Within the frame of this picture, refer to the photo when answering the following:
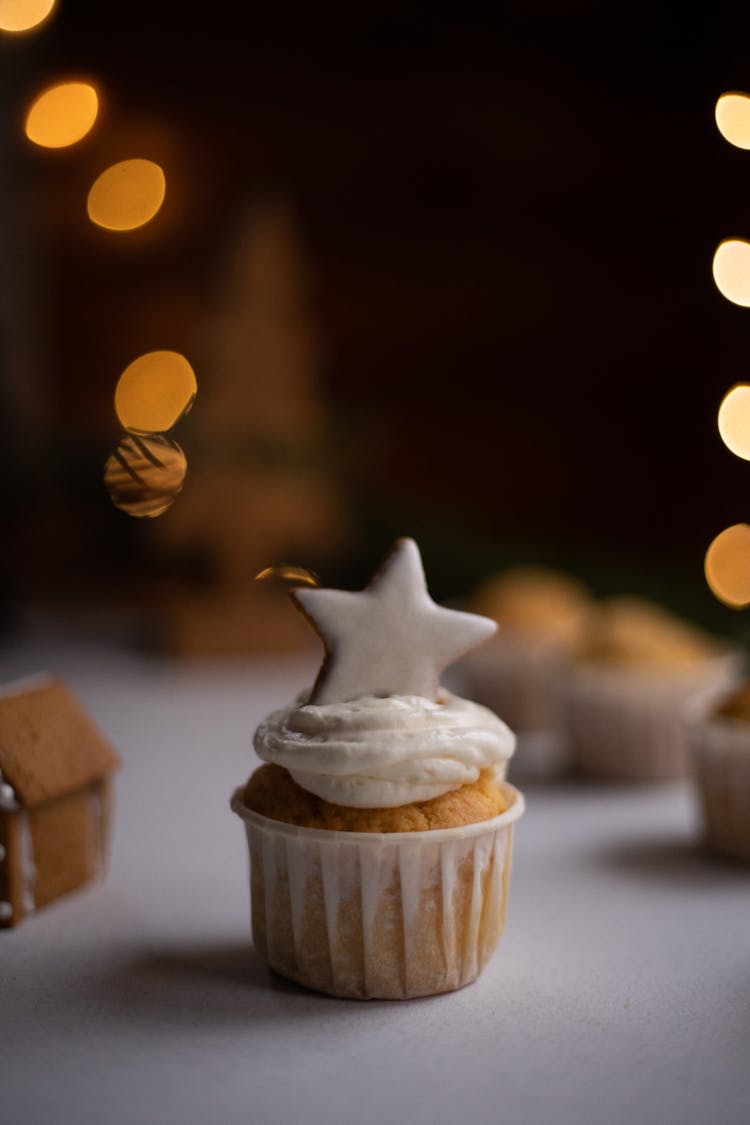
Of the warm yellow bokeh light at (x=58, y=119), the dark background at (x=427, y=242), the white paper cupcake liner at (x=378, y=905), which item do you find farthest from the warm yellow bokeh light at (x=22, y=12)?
the white paper cupcake liner at (x=378, y=905)

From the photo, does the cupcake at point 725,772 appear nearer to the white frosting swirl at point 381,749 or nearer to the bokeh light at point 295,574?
the white frosting swirl at point 381,749

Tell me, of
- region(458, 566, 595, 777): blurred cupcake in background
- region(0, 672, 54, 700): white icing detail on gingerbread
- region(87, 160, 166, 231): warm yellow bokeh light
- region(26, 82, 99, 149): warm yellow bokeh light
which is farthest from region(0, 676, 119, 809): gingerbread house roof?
region(87, 160, 166, 231): warm yellow bokeh light

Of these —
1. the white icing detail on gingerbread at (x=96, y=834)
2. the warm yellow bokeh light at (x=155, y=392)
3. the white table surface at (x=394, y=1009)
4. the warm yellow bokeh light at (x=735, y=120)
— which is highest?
the warm yellow bokeh light at (x=735, y=120)

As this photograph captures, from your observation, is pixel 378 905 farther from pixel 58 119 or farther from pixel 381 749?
pixel 58 119

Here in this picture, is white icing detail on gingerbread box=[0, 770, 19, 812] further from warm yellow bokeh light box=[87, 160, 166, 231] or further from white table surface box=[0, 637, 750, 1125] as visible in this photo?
warm yellow bokeh light box=[87, 160, 166, 231]

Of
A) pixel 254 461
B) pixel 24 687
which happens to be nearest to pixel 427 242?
pixel 254 461

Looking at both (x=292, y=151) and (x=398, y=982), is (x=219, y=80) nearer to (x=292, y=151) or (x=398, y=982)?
(x=292, y=151)

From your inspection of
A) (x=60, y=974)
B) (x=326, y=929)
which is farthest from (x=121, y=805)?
(x=326, y=929)
